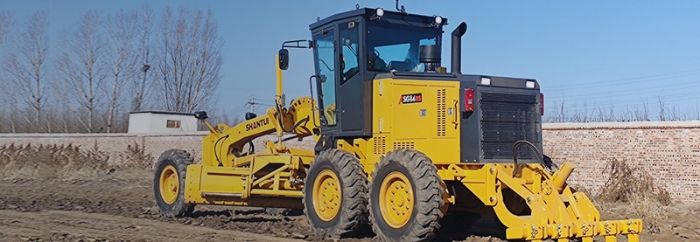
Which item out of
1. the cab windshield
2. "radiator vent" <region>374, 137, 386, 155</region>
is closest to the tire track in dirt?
"radiator vent" <region>374, 137, 386, 155</region>

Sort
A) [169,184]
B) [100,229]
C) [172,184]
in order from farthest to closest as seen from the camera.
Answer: [169,184]
[172,184]
[100,229]

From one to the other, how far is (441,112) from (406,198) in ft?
3.81

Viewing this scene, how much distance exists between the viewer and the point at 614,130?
1714cm

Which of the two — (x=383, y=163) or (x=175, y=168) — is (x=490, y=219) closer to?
(x=383, y=163)

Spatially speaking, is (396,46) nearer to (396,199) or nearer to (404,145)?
(404,145)

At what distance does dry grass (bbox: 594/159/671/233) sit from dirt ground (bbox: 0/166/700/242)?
1.37ft

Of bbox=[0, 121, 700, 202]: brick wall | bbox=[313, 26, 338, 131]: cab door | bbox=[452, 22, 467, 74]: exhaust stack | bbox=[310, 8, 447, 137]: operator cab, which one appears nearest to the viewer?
bbox=[452, 22, 467, 74]: exhaust stack

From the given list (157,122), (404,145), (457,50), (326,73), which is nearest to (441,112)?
(404,145)

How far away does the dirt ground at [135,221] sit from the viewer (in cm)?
1019

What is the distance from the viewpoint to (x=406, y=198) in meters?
9.00

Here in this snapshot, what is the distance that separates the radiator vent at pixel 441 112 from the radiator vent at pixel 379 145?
2.97ft

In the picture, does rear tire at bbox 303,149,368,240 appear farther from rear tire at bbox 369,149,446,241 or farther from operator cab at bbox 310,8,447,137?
operator cab at bbox 310,8,447,137

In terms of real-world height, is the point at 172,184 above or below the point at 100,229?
above

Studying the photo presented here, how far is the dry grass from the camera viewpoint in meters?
16.0
